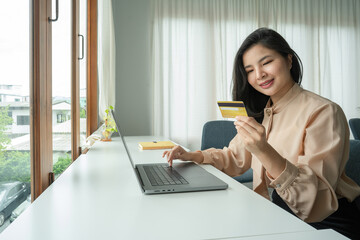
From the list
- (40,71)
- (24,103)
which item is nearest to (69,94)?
(40,71)

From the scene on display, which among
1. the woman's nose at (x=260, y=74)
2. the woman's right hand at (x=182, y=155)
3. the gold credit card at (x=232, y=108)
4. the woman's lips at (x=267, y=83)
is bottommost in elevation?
the woman's right hand at (x=182, y=155)

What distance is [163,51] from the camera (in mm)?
3502

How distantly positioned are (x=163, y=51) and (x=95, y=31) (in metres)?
0.96

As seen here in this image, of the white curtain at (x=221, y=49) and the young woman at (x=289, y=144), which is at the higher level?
the white curtain at (x=221, y=49)

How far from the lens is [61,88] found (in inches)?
58.2

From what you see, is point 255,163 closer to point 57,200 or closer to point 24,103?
point 57,200

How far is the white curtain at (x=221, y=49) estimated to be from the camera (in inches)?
138

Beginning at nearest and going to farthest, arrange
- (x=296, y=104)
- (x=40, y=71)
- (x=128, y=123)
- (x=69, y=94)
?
(x=40, y=71), (x=296, y=104), (x=69, y=94), (x=128, y=123)

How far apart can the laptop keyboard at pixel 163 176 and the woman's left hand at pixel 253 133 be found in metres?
0.26

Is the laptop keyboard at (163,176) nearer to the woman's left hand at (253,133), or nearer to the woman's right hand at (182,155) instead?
the woman's right hand at (182,155)

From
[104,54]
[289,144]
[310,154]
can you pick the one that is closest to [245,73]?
[289,144]

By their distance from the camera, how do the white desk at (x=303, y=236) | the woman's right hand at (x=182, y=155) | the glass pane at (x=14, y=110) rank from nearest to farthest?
1. the white desk at (x=303, y=236)
2. the glass pane at (x=14, y=110)
3. the woman's right hand at (x=182, y=155)

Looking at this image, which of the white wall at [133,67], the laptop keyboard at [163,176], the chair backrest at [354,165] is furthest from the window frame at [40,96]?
the white wall at [133,67]

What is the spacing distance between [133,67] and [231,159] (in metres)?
2.30
